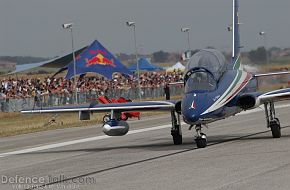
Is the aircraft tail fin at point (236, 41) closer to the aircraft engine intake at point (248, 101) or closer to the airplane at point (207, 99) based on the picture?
the airplane at point (207, 99)

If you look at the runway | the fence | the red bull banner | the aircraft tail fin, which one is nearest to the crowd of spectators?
the fence

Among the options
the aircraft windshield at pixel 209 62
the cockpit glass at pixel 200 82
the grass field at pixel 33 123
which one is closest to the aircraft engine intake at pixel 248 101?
the aircraft windshield at pixel 209 62

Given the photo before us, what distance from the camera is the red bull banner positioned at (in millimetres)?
45500

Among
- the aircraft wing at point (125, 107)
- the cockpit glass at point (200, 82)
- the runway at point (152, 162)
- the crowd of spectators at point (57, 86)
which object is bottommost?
the runway at point (152, 162)

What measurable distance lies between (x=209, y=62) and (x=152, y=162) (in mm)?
4411

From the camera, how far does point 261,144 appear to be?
1738 centimetres

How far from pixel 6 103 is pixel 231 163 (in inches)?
1206

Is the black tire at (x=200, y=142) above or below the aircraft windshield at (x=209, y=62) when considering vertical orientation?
below

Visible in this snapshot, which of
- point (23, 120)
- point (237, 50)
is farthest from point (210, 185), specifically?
point (23, 120)

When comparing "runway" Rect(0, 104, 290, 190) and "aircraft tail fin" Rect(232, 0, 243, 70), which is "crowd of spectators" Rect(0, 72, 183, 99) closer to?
"runway" Rect(0, 104, 290, 190)

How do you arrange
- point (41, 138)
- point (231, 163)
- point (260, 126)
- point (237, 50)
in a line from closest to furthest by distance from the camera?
1. point (231, 163)
2. point (237, 50)
3. point (260, 126)
4. point (41, 138)

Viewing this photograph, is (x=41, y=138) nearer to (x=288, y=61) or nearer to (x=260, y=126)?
(x=260, y=126)

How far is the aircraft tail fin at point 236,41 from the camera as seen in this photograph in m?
22.1

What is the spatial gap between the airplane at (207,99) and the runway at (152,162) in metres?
0.72
